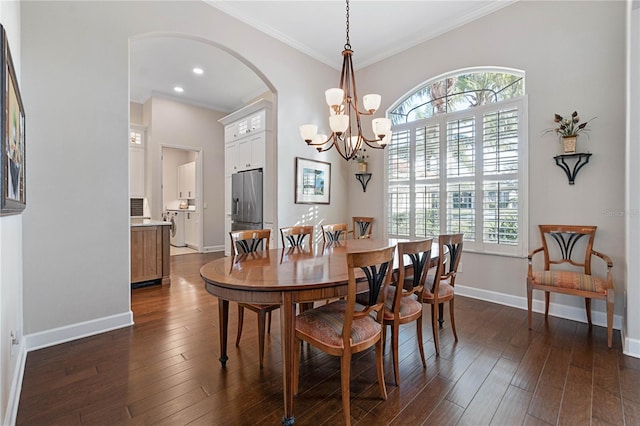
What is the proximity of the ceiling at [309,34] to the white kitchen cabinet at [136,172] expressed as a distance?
4.30 ft

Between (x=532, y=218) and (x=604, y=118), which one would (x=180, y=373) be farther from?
(x=604, y=118)

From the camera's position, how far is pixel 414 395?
1757 mm

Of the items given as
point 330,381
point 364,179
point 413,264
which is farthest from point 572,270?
point 364,179

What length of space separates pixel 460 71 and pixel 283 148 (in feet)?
8.14

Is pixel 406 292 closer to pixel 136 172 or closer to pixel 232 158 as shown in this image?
pixel 232 158

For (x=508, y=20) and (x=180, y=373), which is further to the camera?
(x=508, y=20)

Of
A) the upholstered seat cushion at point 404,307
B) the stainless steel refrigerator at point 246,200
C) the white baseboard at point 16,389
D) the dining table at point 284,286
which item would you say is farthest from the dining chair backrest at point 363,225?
the white baseboard at point 16,389

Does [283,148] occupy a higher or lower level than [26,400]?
higher

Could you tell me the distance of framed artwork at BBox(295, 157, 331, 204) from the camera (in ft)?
14.1

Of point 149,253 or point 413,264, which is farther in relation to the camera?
point 149,253

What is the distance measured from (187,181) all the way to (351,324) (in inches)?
288

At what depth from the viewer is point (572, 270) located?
291cm

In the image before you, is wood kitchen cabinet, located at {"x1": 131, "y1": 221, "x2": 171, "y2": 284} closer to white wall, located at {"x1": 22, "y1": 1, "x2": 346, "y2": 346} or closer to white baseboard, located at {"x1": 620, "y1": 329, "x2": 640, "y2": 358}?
white wall, located at {"x1": 22, "y1": 1, "x2": 346, "y2": 346}

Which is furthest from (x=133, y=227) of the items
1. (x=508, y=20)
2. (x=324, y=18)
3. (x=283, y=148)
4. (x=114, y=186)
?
(x=508, y=20)
